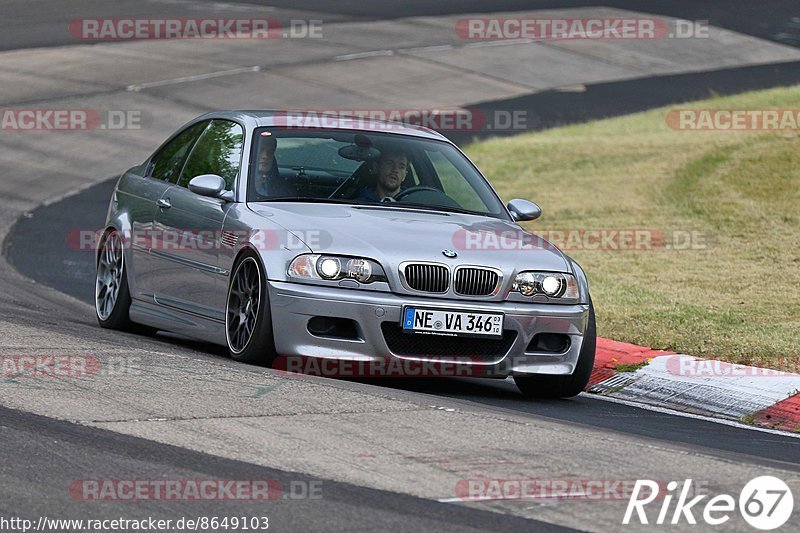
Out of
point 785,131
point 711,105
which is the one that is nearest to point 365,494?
point 785,131

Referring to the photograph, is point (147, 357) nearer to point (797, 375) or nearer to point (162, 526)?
point (162, 526)

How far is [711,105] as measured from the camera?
80.4 ft

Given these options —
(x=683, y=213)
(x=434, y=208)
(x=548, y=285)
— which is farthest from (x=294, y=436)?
(x=683, y=213)

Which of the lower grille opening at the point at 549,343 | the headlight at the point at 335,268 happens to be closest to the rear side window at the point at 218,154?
the headlight at the point at 335,268

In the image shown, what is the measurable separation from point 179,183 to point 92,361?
233 centimetres

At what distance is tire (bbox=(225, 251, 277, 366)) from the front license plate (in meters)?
0.77

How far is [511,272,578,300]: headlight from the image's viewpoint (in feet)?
27.7

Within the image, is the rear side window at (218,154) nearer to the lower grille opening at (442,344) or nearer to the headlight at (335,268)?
the headlight at (335,268)

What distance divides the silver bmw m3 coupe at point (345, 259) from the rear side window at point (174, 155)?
18mm

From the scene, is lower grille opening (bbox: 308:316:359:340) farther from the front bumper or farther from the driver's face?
Answer: the driver's face

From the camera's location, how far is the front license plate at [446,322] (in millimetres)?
8148

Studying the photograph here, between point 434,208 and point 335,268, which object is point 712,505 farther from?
point 434,208

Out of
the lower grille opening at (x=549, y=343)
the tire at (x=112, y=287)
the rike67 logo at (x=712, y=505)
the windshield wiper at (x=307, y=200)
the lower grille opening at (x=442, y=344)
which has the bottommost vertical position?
the tire at (x=112, y=287)

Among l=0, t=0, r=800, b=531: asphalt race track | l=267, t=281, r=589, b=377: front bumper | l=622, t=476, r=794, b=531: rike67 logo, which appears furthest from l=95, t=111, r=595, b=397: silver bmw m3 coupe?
l=622, t=476, r=794, b=531: rike67 logo
